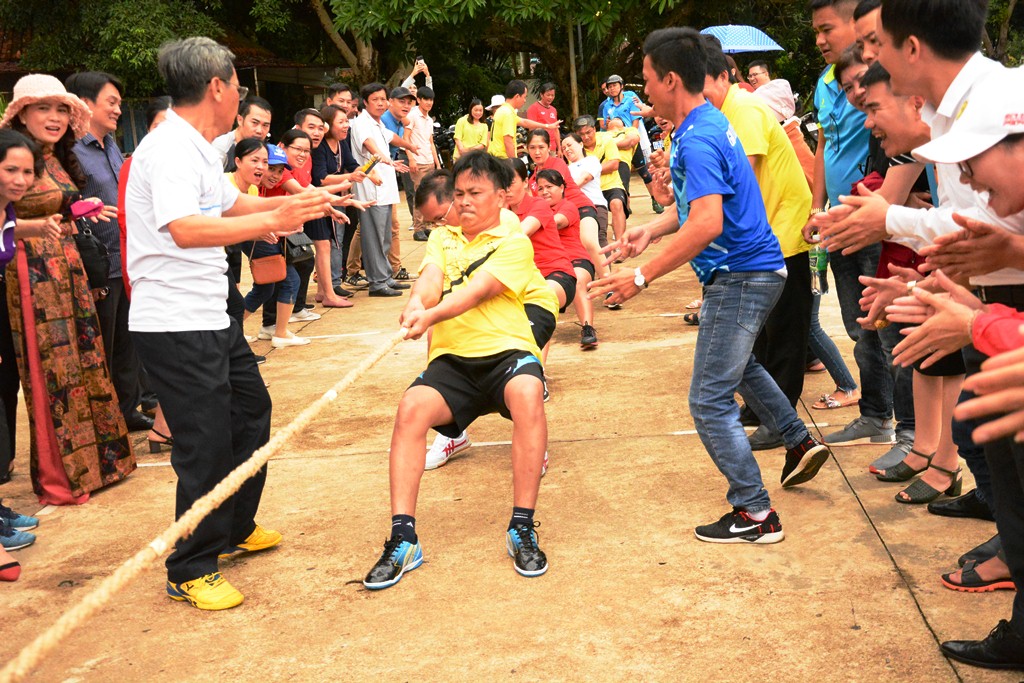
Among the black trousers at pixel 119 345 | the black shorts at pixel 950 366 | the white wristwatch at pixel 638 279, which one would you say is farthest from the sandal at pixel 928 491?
the black trousers at pixel 119 345

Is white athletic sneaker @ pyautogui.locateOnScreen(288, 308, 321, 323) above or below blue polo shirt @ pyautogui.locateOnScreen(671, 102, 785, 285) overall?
below

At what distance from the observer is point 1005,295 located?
2723 mm

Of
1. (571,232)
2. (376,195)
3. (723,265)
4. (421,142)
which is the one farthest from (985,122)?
(421,142)

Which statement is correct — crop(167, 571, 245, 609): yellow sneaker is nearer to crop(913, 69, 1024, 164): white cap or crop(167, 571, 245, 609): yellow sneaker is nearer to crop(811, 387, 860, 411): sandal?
crop(913, 69, 1024, 164): white cap

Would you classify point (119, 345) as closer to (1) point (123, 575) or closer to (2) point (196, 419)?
(2) point (196, 419)

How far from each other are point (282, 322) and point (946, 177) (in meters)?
6.03

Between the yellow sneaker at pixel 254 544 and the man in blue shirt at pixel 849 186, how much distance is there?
8.80 feet

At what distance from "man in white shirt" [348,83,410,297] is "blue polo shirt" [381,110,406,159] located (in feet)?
6.77

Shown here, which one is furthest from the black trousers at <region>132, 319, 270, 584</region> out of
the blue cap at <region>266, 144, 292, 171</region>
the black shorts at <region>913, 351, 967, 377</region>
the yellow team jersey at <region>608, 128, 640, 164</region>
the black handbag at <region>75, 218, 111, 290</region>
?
the yellow team jersey at <region>608, 128, 640, 164</region>

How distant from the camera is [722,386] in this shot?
3.97m

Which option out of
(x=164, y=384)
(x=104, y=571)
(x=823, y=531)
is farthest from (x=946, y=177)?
(x=104, y=571)

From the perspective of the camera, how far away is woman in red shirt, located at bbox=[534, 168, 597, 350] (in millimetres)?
6930

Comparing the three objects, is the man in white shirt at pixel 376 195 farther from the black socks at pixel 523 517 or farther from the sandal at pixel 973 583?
the sandal at pixel 973 583

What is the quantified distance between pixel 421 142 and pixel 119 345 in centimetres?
823
